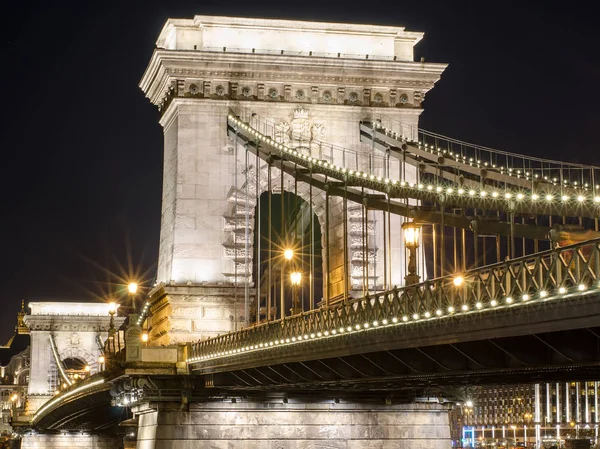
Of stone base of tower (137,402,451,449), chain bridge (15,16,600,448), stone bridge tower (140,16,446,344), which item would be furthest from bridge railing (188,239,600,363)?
stone bridge tower (140,16,446,344)

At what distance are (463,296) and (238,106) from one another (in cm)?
3371

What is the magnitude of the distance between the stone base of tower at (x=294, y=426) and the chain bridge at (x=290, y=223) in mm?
60

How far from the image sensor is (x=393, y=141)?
63906 millimetres

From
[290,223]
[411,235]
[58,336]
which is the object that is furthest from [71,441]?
[411,235]

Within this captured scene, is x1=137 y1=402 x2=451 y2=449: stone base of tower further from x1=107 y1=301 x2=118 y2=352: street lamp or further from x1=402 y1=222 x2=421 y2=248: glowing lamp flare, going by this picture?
x1=402 y1=222 x2=421 y2=248: glowing lamp flare

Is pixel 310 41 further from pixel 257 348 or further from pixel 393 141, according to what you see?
pixel 257 348

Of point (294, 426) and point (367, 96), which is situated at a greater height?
point (367, 96)

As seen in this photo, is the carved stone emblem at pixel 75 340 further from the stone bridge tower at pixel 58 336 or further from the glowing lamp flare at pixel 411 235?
the glowing lamp flare at pixel 411 235

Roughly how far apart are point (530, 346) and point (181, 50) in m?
34.1

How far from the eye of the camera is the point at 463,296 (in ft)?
108

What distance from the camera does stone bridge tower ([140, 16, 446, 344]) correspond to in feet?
209

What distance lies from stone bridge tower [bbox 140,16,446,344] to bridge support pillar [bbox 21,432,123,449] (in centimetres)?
4776

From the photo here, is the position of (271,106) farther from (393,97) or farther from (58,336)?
(58,336)

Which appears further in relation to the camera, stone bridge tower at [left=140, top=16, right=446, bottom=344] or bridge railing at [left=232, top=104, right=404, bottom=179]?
bridge railing at [left=232, top=104, right=404, bottom=179]
